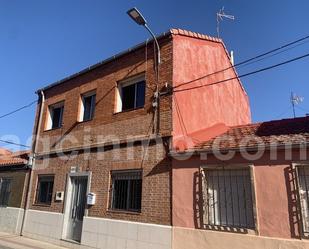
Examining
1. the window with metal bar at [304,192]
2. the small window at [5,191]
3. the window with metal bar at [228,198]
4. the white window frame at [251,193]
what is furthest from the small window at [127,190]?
the small window at [5,191]

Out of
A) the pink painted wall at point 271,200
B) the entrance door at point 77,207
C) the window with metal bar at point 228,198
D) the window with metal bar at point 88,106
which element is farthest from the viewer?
the window with metal bar at point 88,106

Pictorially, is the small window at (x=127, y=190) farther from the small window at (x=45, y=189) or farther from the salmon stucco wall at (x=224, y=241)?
the small window at (x=45, y=189)

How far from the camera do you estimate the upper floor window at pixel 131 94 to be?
34.8 ft

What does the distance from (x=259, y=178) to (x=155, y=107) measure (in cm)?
404

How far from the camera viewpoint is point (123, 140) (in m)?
10.1

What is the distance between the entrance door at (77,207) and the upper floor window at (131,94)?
319 centimetres

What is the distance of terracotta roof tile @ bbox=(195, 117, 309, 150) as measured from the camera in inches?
294

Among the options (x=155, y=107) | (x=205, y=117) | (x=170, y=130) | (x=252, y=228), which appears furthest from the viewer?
(x=205, y=117)

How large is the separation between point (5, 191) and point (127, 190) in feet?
30.1

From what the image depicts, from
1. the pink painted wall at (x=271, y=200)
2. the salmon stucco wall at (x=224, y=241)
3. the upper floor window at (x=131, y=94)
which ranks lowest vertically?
the salmon stucco wall at (x=224, y=241)

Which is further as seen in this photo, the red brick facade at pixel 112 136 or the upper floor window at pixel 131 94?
the upper floor window at pixel 131 94

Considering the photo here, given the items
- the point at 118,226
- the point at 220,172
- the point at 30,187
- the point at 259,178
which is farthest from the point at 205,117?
the point at 30,187

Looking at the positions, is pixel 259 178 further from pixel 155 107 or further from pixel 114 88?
pixel 114 88

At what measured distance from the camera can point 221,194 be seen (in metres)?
7.77
